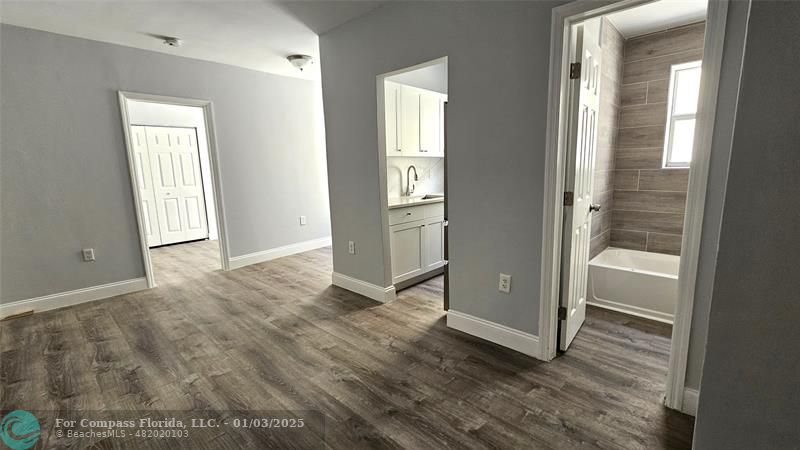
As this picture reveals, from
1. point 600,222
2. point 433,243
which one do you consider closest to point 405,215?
point 433,243

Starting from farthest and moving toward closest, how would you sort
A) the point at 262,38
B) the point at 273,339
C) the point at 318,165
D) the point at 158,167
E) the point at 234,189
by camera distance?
the point at 158,167
the point at 318,165
the point at 234,189
the point at 262,38
the point at 273,339

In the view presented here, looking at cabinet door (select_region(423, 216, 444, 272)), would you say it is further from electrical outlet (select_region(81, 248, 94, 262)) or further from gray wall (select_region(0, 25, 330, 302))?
electrical outlet (select_region(81, 248, 94, 262))

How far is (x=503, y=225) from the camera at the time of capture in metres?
2.30

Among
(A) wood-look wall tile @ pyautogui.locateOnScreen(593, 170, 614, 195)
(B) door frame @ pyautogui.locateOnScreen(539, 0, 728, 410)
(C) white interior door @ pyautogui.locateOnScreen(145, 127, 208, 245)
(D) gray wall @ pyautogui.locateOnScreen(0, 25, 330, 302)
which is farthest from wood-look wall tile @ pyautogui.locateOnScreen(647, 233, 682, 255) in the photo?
(C) white interior door @ pyautogui.locateOnScreen(145, 127, 208, 245)

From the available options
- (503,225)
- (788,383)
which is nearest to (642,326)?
(503,225)

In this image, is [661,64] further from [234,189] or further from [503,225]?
[234,189]

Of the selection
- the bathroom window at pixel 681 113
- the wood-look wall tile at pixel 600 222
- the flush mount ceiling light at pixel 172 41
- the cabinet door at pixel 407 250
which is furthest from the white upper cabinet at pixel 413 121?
the bathroom window at pixel 681 113

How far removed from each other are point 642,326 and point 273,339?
2.88 metres

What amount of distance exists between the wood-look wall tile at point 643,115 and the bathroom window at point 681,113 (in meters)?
0.06

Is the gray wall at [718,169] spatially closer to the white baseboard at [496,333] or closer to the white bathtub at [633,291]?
the white baseboard at [496,333]

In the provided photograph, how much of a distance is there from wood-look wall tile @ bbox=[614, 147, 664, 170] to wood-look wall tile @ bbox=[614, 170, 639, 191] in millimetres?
53

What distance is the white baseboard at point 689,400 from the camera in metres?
1.73

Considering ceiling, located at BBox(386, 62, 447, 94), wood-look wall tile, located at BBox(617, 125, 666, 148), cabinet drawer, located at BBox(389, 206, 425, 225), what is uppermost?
ceiling, located at BBox(386, 62, 447, 94)

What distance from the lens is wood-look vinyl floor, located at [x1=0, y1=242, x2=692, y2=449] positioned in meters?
1.69
